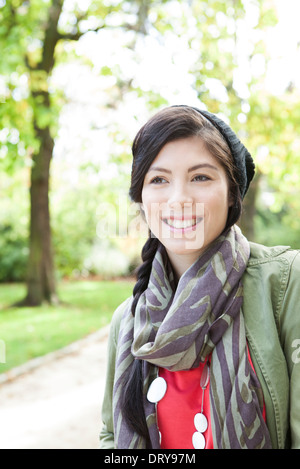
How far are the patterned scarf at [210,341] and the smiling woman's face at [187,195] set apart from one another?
0.07 metres

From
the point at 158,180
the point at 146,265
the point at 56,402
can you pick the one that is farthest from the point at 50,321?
the point at 158,180

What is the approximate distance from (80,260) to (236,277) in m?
15.9

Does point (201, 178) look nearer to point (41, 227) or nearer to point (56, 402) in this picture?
point (56, 402)

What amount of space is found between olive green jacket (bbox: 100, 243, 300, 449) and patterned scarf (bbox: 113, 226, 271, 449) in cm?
3

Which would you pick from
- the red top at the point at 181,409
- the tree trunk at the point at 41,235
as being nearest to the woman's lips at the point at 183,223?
the red top at the point at 181,409

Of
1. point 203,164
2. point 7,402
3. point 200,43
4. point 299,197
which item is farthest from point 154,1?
point 203,164

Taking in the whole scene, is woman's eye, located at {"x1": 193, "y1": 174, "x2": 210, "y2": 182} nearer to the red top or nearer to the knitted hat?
the knitted hat

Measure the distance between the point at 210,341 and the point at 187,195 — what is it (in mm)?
424

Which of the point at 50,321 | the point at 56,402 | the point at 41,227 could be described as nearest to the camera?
the point at 56,402

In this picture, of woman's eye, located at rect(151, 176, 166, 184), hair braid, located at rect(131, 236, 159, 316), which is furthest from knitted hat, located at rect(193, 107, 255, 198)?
A: hair braid, located at rect(131, 236, 159, 316)

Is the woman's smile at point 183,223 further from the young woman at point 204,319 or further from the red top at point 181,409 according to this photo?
the red top at point 181,409

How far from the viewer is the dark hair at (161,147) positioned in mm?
1526

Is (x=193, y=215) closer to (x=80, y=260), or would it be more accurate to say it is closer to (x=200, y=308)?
(x=200, y=308)

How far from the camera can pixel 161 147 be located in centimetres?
154
